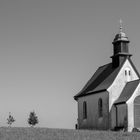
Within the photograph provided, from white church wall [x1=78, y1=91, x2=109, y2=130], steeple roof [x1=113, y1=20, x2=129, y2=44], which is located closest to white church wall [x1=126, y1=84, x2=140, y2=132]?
white church wall [x1=78, y1=91, x2=109, y2=130]

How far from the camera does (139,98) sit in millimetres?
48938

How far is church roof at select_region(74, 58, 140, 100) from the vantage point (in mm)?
52556

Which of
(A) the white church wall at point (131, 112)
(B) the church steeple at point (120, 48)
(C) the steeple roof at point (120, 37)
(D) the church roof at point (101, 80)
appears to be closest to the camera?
(A) the white church wall at point (131, 112)

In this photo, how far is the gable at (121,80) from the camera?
167 feet

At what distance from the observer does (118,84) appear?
2036 inches

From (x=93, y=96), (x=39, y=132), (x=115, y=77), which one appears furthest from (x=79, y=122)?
(x=39, y=132)

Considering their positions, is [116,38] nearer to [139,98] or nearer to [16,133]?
[139,98]

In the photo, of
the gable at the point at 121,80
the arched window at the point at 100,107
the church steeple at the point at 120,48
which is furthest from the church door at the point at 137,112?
the church steeple at the point at 120,48

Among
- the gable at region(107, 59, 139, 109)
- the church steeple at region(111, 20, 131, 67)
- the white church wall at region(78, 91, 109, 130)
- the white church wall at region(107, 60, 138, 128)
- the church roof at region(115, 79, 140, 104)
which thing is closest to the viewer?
the church roof at region(115, 79, 140, 104)

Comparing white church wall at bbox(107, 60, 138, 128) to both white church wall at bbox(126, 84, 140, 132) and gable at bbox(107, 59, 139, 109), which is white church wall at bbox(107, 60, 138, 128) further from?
white church wall at bbox(126, 84, 140, 132)

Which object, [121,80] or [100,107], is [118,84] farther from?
[100,107]

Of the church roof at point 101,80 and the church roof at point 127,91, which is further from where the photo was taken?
the church roof at point 101,80

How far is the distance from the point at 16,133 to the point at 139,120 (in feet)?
71.1

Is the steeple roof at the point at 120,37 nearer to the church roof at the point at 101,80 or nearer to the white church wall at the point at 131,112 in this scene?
the church roof at the point at 101,80
